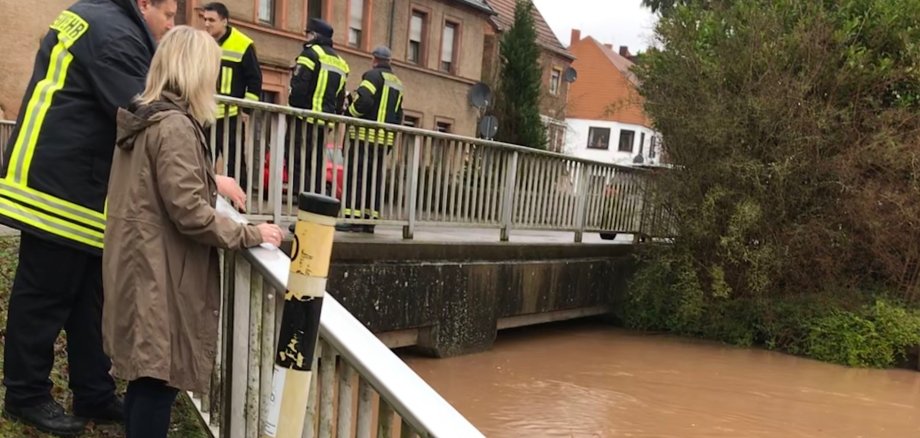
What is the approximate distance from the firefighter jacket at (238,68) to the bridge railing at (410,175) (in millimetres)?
510

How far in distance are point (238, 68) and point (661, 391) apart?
16.9ft

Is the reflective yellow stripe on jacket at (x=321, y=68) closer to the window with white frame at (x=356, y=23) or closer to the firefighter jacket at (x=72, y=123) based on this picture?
the firefighter jacket at (x=72, y=123)

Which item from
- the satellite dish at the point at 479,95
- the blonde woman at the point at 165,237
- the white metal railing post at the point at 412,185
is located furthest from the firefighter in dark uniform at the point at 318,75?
the satellite dish at the point at 479,95

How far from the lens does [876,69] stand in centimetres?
897

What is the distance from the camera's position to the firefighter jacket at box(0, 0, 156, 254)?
2.46 metres

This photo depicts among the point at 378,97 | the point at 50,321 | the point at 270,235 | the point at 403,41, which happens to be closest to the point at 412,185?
the point at 378,97

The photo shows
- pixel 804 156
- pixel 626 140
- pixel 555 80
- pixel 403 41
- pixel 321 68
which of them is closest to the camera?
pixel 321 68

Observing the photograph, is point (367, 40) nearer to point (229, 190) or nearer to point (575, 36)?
point (229, 190)

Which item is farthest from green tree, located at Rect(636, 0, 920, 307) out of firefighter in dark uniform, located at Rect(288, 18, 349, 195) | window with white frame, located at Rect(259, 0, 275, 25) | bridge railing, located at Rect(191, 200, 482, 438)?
window with white frame, located at Rect(259, 0, 275, 25)

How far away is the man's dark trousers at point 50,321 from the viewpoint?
2.59 m

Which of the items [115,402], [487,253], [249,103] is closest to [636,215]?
[487,253]

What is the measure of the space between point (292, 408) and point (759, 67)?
9.02 m

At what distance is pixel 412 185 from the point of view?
22.8 feet

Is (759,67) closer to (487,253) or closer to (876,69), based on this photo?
(876,69)
